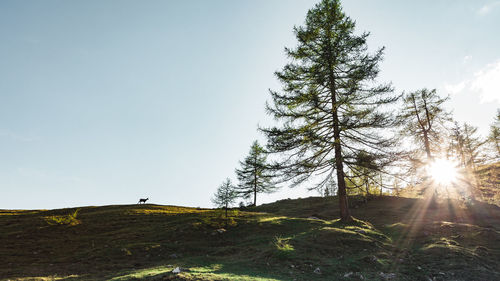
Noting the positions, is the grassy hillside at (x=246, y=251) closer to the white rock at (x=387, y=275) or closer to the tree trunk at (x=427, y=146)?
the white rock at (x=387, y=275)

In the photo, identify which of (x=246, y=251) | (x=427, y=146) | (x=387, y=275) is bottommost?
(x=387, y=275)

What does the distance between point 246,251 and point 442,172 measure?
23.7 metres

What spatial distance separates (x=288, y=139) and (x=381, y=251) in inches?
311

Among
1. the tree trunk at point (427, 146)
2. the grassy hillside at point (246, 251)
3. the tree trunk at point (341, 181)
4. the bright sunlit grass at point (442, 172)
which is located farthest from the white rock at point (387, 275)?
the tree trunk at point (427, 146)

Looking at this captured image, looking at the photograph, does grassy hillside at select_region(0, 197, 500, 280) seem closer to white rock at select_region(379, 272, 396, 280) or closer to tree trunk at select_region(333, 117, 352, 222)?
white rock at select_region(379, 272, 396, 280)

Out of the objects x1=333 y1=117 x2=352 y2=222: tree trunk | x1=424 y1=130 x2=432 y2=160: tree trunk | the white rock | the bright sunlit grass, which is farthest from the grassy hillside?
x1=424 y1=130 x2=432 y2=160: tree trunk

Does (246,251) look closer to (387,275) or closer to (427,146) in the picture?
(387,275)

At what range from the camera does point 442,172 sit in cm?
2497

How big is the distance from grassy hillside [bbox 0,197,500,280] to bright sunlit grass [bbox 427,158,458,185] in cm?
556

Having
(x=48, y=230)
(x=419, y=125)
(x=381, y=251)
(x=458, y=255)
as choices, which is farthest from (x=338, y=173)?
(x=48, y=230)

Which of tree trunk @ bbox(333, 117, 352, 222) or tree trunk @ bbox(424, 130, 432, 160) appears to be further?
tree trunk @ bbox(424, 130, 432, 160)

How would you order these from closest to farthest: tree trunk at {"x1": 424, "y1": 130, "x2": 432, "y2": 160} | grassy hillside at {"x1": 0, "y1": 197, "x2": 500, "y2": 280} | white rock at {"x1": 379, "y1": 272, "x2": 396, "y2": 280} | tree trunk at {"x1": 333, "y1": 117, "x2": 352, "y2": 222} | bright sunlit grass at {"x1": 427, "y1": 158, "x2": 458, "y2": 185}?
white rock at {"x1": 379, "y1": 272, "x2": 396, "y2": 280} < grassy hillside at {"x1": 0, "y1": 197, "x2": 500, "y2": 280} < tree trunk at {"x1": 333, "y1": 117, "x2": 352, "y2": 222} < bright sunlit grass at {"x1": 427, "y1": 158, "x2": 458, "y2": 185} < tree trunk at {"x1": 424, "y1": 130, "x2": 432, "y2": 160}

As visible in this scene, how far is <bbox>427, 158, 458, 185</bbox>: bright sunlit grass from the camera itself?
24203 mm

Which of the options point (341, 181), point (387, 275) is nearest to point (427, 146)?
point (341, 181)
